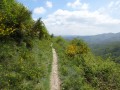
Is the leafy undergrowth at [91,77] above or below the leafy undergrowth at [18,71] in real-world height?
below

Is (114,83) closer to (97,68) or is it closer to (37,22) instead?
(97,68)

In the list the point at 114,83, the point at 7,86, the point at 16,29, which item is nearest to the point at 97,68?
the point at 114,83

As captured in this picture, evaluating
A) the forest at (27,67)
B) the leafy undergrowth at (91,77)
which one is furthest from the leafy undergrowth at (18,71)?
the leafy undergrowth at (91,77)

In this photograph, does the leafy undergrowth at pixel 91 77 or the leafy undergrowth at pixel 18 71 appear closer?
the leafy undergrowth at pixel 18 71

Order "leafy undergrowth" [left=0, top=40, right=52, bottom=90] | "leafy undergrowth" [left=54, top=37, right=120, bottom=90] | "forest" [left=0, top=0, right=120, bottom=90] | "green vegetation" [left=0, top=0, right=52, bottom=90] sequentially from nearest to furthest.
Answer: "leafy undergrowth" [left=0, top=40, right=52, bottom=90] < "green vegetation" [left=0, top=0, right=52, bottom=90] < "forest" [left=0, top=0, right=120, bottom=90] < "leafy undergrowth" [left=54, top=37, right=120, bottom=90]

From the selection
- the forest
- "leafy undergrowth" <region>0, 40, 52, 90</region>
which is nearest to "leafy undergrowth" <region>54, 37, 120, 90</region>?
the forest

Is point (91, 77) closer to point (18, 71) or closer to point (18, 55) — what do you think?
point (18, 55)

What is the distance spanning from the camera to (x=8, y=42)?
2430cm

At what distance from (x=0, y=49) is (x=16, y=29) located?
394cm

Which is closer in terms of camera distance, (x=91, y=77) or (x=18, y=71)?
(x=18, y=71)

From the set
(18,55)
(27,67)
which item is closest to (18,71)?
(27,67)

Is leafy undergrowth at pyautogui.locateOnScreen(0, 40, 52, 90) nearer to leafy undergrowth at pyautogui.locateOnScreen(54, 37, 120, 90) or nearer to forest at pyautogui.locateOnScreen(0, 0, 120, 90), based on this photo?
forest at pyautogui.locateOnScreen(0, 0, 120, 90)

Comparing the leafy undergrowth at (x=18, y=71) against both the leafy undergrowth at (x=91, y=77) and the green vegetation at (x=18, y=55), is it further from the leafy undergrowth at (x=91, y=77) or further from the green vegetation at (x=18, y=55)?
the leafy undergrowth at (x=91, y=77)

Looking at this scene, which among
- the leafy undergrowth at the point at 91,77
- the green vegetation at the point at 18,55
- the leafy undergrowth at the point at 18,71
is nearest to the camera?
the leafy undergrowth at the point at 18,71
